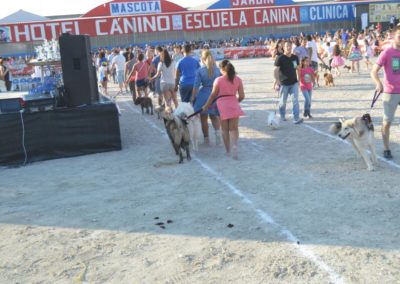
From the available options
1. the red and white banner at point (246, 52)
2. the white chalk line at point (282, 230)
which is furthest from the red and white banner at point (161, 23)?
the white chalk line at point (282, 230)

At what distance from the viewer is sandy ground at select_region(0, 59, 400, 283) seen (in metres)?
4.17

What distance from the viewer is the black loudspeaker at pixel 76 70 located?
359 inches

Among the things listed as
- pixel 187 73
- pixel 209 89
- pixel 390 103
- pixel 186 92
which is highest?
pixel 187 73

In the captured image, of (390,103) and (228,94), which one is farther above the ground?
(228,94)

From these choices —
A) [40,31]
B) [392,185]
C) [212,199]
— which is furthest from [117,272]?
[40,31]

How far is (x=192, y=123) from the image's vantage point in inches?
329

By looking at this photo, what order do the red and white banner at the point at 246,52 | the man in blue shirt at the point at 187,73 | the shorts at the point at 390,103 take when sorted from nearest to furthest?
the shorts at the point at 390,103 < the man in blue shirt at the point at 187,73 < the red and white banner at the point at 246,52

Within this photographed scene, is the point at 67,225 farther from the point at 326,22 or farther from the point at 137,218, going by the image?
the point at 326,22

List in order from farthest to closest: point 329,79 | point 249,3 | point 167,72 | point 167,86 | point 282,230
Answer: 1. point 249,3
2. point 329,79
3. point 167,86
4. point 167,72
5. point 282,230

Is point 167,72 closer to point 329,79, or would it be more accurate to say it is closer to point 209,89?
point 209,89

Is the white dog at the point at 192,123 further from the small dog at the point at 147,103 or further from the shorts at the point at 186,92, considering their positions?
the small dog at the point at 147,103

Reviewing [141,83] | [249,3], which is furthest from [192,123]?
[249,3]

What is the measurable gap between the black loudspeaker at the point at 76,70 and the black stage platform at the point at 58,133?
1.22 feet

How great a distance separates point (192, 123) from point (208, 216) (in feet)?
10.4
